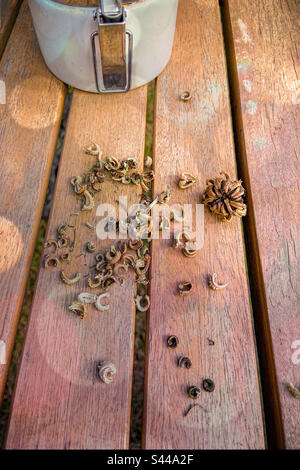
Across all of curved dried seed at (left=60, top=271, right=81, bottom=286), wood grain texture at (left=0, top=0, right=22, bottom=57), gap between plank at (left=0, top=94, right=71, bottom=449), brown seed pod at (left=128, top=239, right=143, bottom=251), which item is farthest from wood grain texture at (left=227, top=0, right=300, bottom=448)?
wood grain texture at (left=0, top=0, right=22, bottom=57)

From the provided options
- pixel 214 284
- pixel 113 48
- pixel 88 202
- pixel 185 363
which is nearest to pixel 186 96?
pixel 113 48

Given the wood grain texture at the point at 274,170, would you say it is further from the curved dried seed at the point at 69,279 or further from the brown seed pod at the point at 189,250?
the curved dried seed at the point at 69,279

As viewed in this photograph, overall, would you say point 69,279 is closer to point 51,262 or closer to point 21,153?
point 51,262

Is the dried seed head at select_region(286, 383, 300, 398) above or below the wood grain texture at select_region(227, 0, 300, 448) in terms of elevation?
below

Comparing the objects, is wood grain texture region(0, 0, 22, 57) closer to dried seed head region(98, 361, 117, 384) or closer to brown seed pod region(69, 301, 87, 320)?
brown seed pod region(69, 301, 87, 320)

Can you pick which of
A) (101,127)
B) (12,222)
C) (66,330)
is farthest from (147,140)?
(66,330)

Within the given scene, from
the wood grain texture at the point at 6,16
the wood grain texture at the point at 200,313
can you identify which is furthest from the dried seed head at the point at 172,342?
the wood grain texture at the point at 6,16
